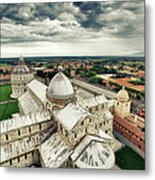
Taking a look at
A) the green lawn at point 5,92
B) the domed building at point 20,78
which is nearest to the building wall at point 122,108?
the domed building at point 20,78

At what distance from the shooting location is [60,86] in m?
2.15

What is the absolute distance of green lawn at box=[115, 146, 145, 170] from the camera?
2080 millimetres

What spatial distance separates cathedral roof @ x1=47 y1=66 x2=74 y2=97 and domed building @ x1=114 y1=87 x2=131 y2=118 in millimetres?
308

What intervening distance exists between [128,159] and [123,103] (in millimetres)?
362

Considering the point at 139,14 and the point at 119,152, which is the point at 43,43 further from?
the point at 119,152

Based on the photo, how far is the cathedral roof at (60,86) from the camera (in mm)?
2148

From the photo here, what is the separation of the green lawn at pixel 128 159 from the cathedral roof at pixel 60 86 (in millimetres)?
507

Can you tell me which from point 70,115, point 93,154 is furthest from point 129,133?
point 70,115

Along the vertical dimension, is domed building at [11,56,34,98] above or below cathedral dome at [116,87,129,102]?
above

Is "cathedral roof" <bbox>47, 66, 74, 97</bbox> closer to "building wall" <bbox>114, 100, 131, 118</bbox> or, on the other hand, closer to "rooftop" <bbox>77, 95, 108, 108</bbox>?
"rooftop" <bbox>77, 95, 108, 108</bbox>

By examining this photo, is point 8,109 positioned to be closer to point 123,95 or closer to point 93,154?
point 93,154

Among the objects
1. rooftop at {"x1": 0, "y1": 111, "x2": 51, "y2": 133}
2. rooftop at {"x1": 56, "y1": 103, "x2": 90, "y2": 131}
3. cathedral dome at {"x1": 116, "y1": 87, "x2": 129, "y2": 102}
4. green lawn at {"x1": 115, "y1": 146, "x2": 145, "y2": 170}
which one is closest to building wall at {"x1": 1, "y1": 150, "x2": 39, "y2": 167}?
rooftop at {"x1": 0, "y1": 111, "x2": 51, "y2": 133}

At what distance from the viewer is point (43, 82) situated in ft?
7.20

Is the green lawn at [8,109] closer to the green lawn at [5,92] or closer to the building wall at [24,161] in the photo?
the green lawn at [5,92]
